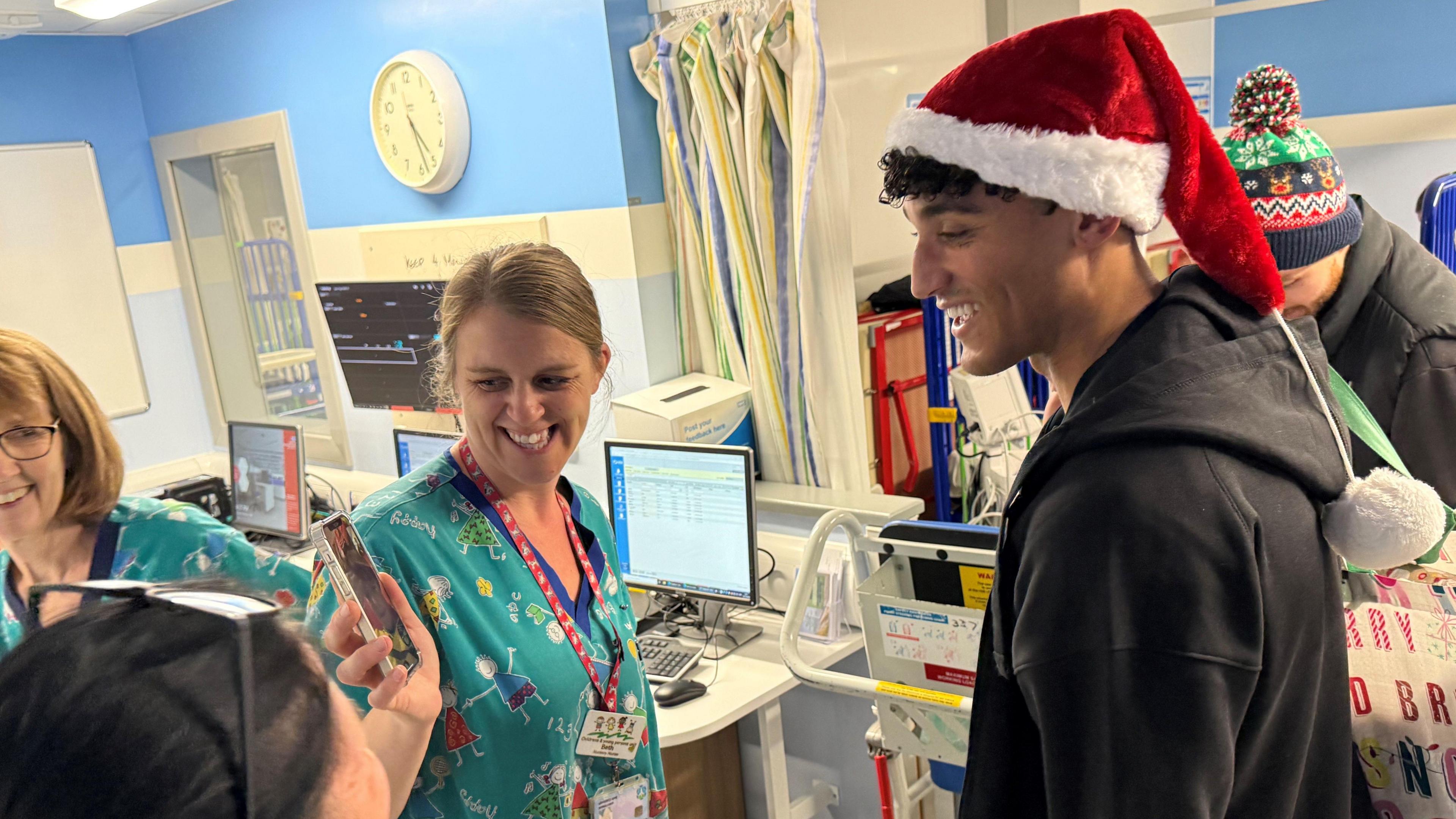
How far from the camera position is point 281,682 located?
1.70ft

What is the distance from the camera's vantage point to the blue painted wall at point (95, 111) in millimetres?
4285

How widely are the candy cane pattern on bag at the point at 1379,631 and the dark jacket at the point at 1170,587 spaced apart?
35 cm

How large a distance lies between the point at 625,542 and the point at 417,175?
163 cm

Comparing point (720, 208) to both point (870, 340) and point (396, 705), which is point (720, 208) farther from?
point (396, 705)

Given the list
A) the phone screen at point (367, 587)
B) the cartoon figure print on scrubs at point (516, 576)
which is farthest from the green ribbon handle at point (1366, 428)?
the phone screen at point (367, 587)

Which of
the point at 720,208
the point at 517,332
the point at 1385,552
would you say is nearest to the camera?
the point at 1385,552

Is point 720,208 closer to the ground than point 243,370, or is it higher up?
Answer: higher up

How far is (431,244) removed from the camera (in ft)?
11.4

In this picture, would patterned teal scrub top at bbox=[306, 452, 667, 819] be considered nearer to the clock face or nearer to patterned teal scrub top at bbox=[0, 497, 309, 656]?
patterned teal scrub top at bbox=[0, 497, 309, 656]

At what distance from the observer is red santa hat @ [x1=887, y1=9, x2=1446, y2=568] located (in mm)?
981

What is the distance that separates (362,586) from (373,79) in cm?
299

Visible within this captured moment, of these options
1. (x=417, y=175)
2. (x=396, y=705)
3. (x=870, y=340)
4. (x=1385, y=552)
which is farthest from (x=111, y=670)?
(x=417, y=175)

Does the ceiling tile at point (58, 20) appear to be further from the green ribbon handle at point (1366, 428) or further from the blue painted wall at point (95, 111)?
the green ribbon handle at point (1366, 428)

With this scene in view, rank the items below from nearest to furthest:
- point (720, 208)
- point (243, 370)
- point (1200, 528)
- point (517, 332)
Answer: point (1200, 528), point (517, 332), point (720, 208), point (243, 370)
